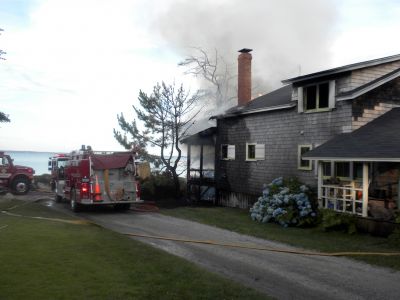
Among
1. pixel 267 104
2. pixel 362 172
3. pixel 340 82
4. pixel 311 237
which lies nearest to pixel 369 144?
pixel 362 172

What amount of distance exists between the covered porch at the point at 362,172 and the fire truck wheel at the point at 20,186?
59.3 ft

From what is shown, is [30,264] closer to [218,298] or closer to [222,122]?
[218,298]

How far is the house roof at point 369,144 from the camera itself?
40.3 feet

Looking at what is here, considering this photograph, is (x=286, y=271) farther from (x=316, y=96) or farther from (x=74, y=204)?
(x=74, y=204)

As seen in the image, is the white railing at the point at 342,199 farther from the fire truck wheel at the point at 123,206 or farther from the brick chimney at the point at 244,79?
the brick chimney at the point at 244,79

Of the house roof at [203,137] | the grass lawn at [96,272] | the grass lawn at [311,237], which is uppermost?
the house roof at [203,137]

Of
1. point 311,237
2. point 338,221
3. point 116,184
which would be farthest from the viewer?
point 116,184

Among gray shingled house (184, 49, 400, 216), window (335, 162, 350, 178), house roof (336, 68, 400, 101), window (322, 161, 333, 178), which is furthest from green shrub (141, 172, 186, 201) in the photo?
house roof (336, 68, 400, 101)

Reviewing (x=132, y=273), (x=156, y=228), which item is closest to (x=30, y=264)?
(x=132, y=273)

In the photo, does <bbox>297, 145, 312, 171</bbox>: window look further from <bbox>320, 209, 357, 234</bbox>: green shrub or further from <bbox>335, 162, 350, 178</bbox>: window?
<bbox>320, 209, 357, 234</bbox>: green shrub

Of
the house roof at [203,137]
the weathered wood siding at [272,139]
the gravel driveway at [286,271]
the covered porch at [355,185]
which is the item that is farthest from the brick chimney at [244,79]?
the gravel driveway at [286,271]

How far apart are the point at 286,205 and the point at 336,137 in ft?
9.36

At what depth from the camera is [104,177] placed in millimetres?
16922

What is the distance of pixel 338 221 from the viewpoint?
12828 mm
